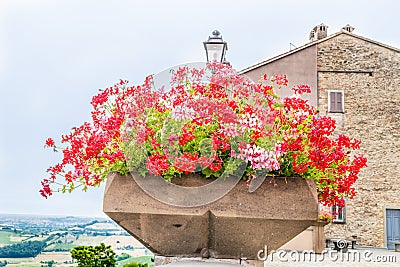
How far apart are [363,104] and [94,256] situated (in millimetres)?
11920

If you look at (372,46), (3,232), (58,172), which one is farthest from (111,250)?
(372,46)

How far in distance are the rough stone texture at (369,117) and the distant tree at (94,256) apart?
1077cm

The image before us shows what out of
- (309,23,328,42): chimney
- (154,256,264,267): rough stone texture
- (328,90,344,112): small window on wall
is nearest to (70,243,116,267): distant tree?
(154,256,264,267): rough stone texture

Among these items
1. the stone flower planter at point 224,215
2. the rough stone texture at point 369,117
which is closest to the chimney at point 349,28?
the rough stone texture at point 369,117

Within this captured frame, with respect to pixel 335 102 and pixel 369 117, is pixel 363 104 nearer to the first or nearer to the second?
pixel 369 117

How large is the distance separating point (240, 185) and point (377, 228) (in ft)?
42.9

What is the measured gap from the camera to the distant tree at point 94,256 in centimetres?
389

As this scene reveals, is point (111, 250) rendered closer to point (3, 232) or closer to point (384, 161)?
point (3, 232)

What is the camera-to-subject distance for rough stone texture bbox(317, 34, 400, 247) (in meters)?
13.7

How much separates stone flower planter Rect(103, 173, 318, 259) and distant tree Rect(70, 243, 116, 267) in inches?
86.2

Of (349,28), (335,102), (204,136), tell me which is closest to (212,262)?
(204,136)

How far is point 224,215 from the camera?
1.79 meters

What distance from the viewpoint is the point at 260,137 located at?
181cm

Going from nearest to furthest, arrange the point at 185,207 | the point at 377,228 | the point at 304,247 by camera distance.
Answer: the point at 185,207 → the point at 304,247 → the point at 377,228
